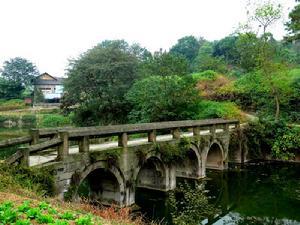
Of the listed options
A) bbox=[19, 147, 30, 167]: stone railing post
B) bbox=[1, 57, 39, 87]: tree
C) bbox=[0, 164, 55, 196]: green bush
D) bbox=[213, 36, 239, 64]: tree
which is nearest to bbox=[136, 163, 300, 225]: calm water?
bbox=[0, 164, 55, 196]: green bush

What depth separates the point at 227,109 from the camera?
29109 mm

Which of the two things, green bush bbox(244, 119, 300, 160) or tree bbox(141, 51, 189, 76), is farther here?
tree bbox(141, 51, 189, 76)

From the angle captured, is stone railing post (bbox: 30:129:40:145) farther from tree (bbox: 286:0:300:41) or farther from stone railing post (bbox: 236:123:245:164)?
tree (bbox: 286:0:300:41)

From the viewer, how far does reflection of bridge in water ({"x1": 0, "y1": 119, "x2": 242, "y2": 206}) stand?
11438 mm

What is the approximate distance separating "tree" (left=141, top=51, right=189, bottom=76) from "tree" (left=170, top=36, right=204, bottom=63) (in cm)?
5294

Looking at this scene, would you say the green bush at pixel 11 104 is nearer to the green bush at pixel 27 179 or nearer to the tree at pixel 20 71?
the tree at pixel 20 71

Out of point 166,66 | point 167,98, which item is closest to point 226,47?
point 166,66

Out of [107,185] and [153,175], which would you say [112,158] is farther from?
[153,175]

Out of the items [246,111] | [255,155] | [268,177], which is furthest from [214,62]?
[268,177]

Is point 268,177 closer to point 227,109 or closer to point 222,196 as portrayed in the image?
point 222,196

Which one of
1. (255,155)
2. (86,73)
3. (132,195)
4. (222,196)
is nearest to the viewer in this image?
(132,195)

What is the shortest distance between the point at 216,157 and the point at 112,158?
39.4ft

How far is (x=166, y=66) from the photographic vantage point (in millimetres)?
28047

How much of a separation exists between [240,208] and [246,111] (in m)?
20.0
